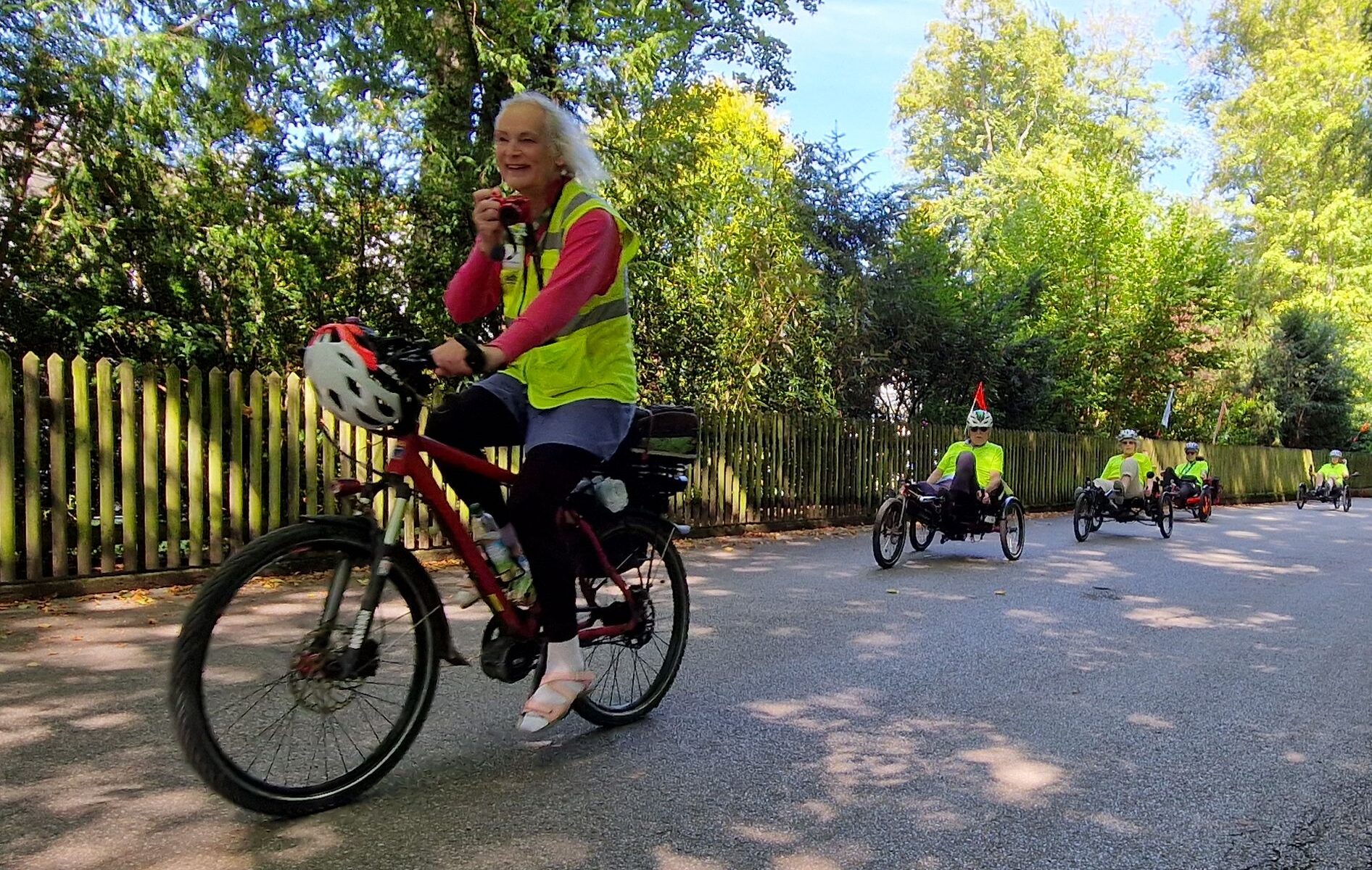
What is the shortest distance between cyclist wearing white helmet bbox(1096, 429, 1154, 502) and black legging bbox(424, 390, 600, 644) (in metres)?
11.6

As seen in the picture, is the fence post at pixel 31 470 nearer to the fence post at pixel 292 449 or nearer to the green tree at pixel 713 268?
the fence post at pixel 292 449

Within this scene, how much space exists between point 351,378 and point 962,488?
7913 mm

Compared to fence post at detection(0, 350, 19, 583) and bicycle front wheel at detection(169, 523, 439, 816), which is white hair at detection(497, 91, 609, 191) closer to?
bicycle front wheel at detection(169, 523, 439, 816)

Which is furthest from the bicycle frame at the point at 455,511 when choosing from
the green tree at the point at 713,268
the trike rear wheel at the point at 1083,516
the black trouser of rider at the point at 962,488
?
the trike rear wheel at the point at 1083,516

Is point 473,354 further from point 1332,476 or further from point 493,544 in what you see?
point 1332,476

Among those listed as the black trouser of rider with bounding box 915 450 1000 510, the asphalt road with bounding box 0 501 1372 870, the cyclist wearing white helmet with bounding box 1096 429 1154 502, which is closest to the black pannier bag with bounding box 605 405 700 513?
the asphalt road with bounding box 0 501 1372 870

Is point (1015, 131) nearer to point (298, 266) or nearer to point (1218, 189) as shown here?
point (1218, 189)

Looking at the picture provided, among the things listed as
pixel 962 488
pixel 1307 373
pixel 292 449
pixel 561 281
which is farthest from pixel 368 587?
pixel 1307 373

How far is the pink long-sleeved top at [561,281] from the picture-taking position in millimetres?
2891

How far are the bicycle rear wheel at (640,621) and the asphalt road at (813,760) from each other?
132 mm

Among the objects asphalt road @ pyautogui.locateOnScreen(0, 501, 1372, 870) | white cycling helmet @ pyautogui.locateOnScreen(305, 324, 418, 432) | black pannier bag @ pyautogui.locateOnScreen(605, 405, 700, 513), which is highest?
white cycling helmet @ pyautogui.locateOnScreen(305, 324, 418, 432)

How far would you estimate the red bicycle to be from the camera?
259 cm

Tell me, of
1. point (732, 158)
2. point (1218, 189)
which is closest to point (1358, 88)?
point (1218, 189)

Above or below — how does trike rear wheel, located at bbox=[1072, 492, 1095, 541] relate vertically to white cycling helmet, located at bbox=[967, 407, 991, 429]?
below
